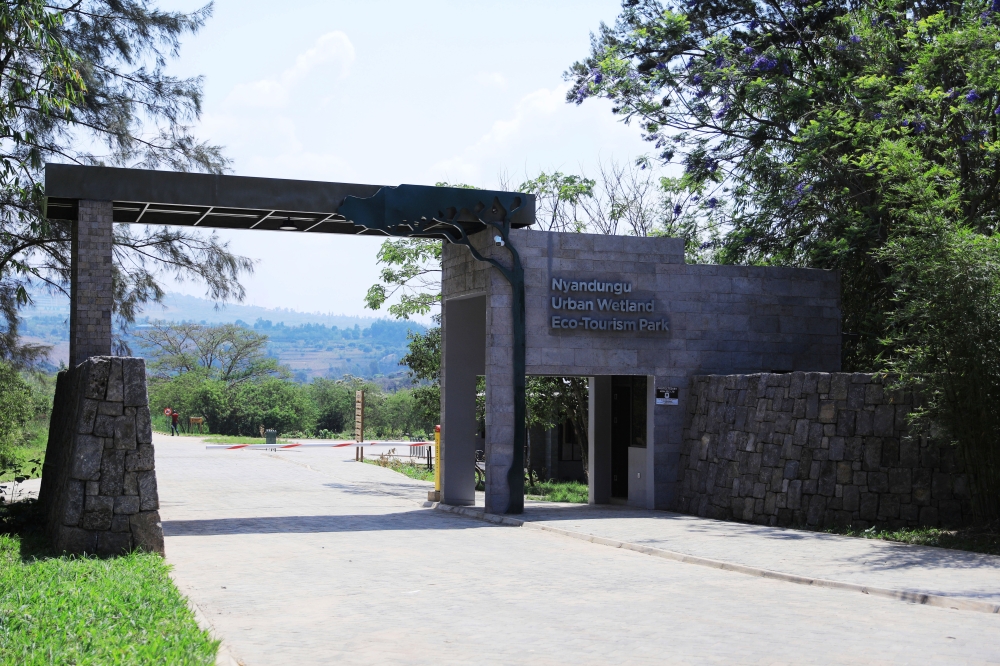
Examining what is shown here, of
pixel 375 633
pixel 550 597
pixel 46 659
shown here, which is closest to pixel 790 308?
pixel 550 597

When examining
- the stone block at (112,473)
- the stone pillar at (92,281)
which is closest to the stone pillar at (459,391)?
the stone pillar at (92,281)

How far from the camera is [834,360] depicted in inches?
736

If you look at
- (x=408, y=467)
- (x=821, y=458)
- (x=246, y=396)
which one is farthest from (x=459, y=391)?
(x=246, y=396)

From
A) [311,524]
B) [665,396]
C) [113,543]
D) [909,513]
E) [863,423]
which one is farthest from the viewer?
[665,396]

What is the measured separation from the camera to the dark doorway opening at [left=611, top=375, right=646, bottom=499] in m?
18.7

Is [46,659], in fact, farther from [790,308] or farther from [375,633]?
[790,308]

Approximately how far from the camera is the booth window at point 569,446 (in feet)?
103

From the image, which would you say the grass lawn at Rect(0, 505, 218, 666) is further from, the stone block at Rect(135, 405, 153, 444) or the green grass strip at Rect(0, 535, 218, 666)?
the stone block at Rect(135, 405, 153, 444)

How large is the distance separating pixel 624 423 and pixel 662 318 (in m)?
2.81

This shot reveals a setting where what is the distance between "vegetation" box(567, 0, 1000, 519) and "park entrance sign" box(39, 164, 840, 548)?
7.05 ft

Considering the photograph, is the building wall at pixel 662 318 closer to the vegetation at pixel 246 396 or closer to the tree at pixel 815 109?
the tree at pixel 815 109

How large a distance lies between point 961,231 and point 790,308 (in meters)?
6.02

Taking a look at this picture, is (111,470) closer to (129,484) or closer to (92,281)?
(129,484)

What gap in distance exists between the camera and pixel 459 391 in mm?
19047
